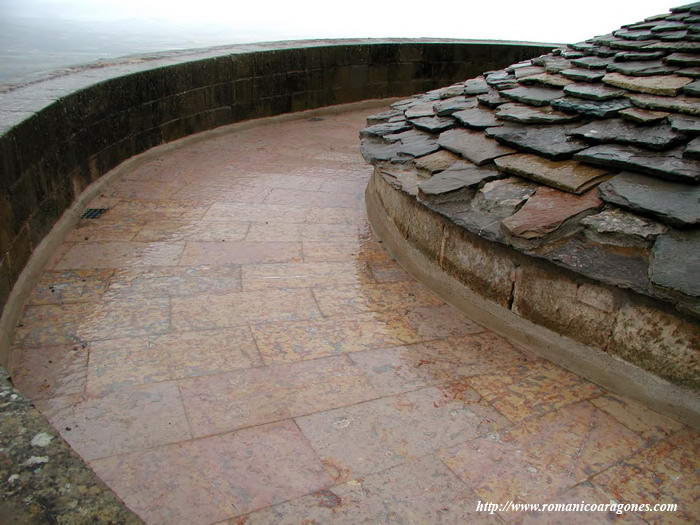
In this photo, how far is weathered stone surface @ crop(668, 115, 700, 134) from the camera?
293 cm

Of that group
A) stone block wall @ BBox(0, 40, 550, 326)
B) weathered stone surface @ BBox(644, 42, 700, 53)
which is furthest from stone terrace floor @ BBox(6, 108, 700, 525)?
weathered stone surface @ BBox(644, 42, 700, 53)

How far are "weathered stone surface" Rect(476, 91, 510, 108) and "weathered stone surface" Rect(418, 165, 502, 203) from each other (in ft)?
2.69

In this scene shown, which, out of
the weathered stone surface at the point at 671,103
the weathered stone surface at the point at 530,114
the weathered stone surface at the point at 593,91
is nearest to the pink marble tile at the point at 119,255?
the weathered stone surface at the point at 530,114

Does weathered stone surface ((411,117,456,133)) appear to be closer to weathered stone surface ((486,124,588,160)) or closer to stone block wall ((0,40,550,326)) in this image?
weathered stone surface ((486,124,588,160))

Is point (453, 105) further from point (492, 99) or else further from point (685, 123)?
point (685, 123)

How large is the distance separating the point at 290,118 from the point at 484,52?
3696 millimetres

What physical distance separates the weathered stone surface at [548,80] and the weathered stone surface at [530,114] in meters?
0.26

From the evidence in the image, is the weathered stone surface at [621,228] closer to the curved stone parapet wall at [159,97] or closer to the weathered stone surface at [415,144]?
the weathered stone surface at [415,144]

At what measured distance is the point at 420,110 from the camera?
193 inches

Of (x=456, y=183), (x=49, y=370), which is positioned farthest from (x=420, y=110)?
(x=49, y=370)

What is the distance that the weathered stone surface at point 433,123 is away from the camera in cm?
426

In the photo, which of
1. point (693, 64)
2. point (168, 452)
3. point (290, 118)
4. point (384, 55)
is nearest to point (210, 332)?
point (168, 452)

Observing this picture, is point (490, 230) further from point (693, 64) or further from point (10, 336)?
point (10, 336)

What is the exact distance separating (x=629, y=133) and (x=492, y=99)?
1263mm
